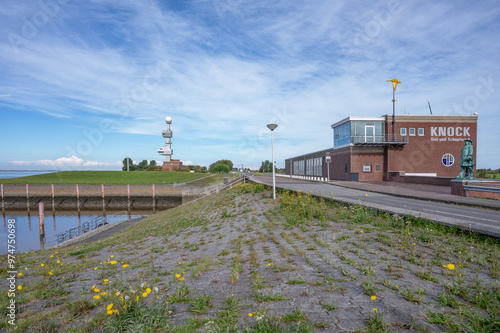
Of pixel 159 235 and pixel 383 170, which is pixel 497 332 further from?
pixel 383 170

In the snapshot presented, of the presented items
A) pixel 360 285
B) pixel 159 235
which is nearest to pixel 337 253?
pixel 360 285

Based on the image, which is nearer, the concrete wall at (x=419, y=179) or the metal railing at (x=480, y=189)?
the metal railing at (x=480, y=189)

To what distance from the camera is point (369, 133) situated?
37.4 meters

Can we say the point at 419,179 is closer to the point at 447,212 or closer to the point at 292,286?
the point at 447,212

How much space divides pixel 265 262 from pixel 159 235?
7.46 m

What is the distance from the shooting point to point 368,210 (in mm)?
10016

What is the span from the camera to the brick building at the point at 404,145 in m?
36.6

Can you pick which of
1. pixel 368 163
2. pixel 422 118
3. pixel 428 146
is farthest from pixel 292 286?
pixel 422 118

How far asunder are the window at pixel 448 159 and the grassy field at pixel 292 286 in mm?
37728

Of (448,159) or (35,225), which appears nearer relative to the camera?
(35,225)

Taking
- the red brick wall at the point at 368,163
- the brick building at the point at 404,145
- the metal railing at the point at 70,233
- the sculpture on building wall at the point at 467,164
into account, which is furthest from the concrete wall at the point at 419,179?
the metal railing at the point at 70,233

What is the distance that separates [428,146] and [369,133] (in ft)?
29.4

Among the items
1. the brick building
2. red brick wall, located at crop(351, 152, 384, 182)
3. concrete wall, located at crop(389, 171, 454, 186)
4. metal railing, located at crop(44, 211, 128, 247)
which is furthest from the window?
metal railing, located at crop(44, 211, 128, 247)

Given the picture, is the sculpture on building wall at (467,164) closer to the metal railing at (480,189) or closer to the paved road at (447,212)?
the metal railing at (480,189)
